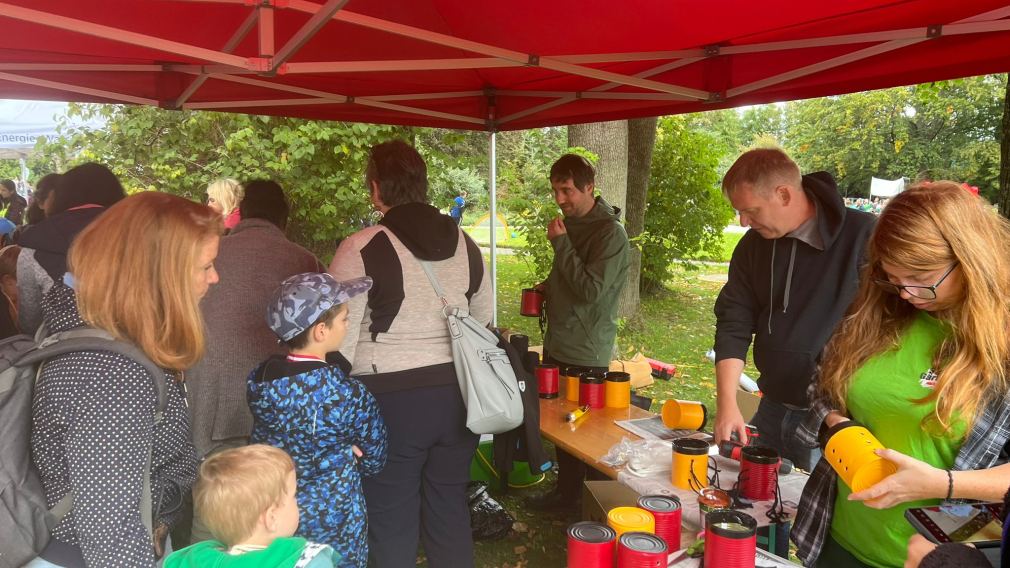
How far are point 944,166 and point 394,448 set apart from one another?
28779mm

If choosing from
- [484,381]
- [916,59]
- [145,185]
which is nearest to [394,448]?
[484,381]

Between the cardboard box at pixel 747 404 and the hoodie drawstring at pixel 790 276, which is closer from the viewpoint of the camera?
the hoodie drawstring at pixel 790 276

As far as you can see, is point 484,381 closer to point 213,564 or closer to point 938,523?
point 213,564

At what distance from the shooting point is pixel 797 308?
2.33 metres

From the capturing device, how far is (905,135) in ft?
86.7

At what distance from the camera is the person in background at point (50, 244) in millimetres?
2350

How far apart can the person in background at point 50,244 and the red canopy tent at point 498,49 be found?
590 millimetres

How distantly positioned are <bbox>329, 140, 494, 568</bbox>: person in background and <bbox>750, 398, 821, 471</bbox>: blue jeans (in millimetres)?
1056

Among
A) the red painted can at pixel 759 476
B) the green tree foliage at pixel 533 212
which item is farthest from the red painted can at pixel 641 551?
the green tree foliage at pixel 533 212

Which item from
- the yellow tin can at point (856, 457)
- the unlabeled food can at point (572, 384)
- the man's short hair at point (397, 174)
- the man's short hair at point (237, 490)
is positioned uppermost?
the man's short hair at point (397, 174)

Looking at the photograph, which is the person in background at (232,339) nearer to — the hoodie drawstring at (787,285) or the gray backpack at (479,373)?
the gray backpack at (479,373)

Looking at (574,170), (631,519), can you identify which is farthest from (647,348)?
(631,519)

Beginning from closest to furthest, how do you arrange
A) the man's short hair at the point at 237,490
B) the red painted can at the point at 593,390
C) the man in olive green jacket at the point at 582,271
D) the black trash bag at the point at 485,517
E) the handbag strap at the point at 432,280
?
the man's short hair at the point at 237,490 → the handbag strap at the point at 432,280 → the red painted can at the point at 593,390 → the man in olive green jacket at the point at 582,271 → the black trash bag at the point at 485,517

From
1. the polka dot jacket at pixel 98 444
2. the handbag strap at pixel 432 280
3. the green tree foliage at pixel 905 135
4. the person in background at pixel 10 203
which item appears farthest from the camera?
the green tree foliage at pixel 905 135
